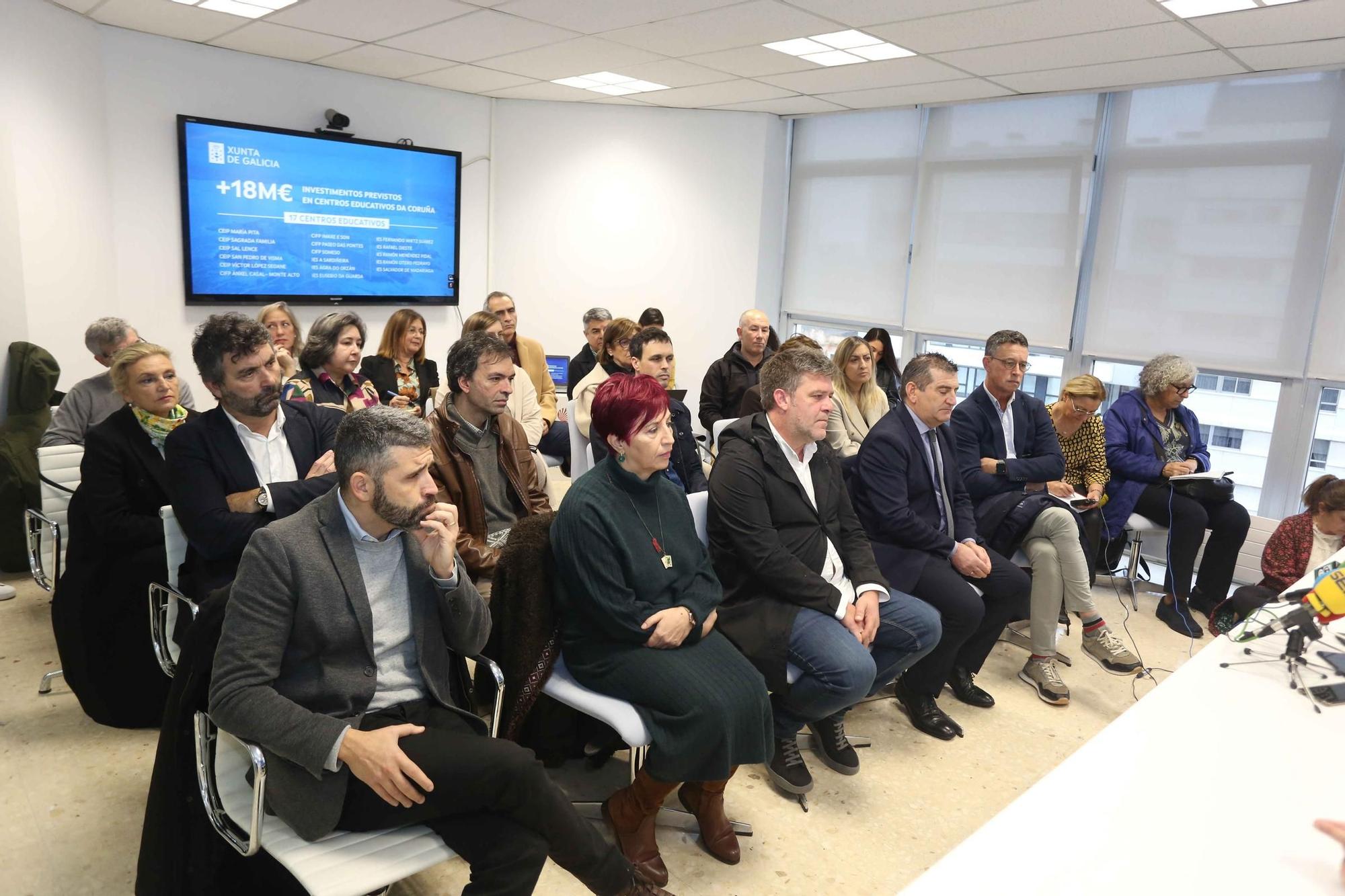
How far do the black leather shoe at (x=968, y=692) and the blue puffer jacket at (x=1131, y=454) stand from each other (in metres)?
1.54

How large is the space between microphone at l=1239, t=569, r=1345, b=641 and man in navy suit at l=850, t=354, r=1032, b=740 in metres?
1.15

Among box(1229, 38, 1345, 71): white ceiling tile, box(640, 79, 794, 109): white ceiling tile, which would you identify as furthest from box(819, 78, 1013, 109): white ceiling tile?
box(1229, 38, 1345, 71): white ceiling tile

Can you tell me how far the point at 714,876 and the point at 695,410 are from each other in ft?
18.5

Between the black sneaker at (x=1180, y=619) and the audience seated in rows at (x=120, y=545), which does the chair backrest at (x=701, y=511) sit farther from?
the black sneaker at (x=1180, y=619)

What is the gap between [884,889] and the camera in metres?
2.38

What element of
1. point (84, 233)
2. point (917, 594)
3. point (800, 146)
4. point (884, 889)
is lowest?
point (884, 889)

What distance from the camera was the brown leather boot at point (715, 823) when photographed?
2441 millimetres

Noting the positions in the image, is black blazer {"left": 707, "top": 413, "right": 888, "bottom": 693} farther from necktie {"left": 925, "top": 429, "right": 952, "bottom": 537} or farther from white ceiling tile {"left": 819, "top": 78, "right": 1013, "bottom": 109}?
white ceiling tile {"left": 819, "top": 78, "right": 1013, "bottom": 109}

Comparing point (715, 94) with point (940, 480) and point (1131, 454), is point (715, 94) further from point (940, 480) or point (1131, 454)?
point (940, 480)

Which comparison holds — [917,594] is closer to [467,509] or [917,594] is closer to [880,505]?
[880,505]

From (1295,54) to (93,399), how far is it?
19.6 feet

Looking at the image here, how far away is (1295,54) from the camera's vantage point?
4430 mm

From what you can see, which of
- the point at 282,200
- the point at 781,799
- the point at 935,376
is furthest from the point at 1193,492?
the point at 282,200

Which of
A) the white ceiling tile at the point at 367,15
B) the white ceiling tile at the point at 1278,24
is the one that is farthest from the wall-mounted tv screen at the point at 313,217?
the white ceiling tile at the point at 1278,24
